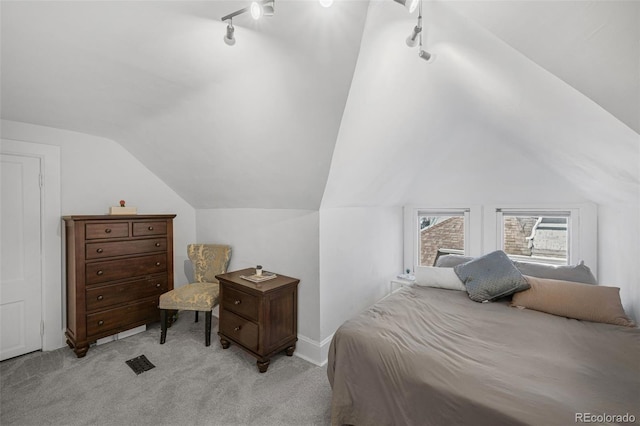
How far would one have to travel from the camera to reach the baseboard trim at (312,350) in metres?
2.42

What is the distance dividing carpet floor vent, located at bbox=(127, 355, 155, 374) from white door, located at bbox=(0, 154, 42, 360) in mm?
1077

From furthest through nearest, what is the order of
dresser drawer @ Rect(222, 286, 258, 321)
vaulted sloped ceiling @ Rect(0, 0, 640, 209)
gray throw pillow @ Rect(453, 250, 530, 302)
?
1. dresser drawer @ Rect(222, 286, 258, 321)
2. gray throw pillow @ Rect(453, 250, 530, 302)
3. vaulted sloped ceiling @ Rect(0, 0, 640, 209)

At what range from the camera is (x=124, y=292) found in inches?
108

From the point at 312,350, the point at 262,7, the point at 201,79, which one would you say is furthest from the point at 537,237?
the point at 201,79

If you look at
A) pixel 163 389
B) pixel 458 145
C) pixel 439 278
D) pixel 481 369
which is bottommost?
pixel 163 389

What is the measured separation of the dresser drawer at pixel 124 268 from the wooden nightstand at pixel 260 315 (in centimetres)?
96

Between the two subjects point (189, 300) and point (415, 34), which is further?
point (189, 300)

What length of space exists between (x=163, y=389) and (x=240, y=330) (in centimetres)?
68

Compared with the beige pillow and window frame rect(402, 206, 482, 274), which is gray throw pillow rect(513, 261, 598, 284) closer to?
the beige pillow

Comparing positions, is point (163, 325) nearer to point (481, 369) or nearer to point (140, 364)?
point (140, 364)

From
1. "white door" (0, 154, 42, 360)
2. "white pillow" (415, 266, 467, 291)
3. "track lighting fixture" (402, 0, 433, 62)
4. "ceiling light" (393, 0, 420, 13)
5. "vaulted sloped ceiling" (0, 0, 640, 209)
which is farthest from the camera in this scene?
"white pillow" (415, 266, 467, 291)

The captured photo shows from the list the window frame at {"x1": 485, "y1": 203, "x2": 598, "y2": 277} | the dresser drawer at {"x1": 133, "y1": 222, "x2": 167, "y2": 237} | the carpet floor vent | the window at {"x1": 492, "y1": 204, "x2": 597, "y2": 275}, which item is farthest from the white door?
the window frame at {"x1": 485, "y1": 203, "x2": 598, "y2": 277}

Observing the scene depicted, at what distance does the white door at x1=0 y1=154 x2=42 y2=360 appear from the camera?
2.40 m

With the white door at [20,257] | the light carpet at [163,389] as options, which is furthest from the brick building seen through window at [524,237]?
the white door at [20,257]
